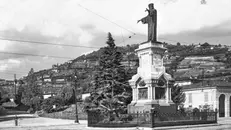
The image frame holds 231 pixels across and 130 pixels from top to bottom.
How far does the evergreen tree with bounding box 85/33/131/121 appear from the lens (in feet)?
94.7

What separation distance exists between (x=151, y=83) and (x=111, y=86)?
13.8ft

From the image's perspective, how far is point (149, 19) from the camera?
30.8m

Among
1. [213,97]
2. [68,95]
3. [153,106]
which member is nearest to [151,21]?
[153,106]

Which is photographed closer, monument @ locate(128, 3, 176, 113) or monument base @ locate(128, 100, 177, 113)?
monument base @ locate(128, 100, 177, 113)

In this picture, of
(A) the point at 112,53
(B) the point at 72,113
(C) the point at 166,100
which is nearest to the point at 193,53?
(B) the point at 72,113

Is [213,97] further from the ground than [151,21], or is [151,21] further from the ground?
[151,21]

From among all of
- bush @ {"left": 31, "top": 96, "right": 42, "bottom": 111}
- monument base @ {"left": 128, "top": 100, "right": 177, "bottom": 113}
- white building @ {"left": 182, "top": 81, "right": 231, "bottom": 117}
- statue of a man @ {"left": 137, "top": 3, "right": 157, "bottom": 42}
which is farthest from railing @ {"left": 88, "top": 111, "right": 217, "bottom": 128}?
bush @ {"left": 31, "top": 96, "right": 42, "bottom": 111}

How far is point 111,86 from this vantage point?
30531 millimetres

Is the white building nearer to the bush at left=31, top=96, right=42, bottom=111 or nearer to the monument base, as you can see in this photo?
the monument base

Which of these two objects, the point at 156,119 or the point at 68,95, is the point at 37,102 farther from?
the point at 156,119

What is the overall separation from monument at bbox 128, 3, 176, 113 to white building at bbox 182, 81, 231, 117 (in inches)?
1345

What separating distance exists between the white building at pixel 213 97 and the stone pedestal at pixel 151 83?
34.2 metres

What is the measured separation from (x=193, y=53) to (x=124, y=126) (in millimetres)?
154233

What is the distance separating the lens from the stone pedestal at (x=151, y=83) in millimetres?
28078
